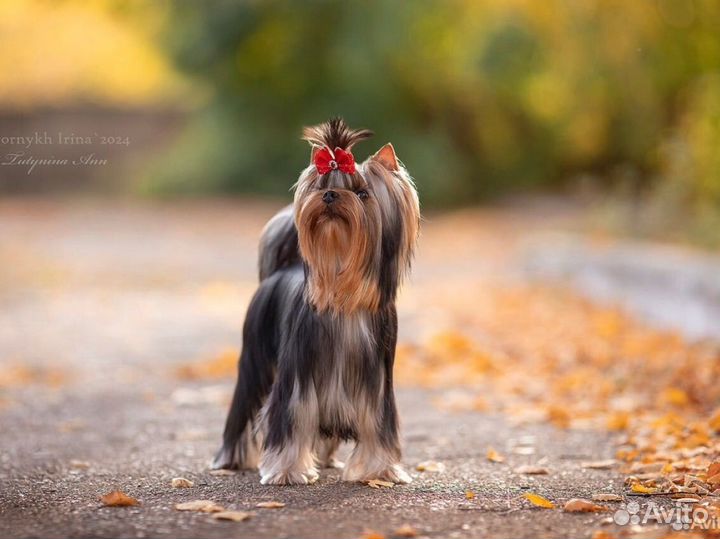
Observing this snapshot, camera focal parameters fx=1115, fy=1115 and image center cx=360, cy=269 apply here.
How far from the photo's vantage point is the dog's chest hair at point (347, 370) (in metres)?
5.07

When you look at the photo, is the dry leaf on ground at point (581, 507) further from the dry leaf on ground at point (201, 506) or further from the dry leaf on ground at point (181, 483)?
the dry leaf on ground at point (181, 483)

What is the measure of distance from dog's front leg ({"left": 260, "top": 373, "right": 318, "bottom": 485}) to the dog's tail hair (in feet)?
2.39

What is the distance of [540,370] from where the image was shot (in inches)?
369

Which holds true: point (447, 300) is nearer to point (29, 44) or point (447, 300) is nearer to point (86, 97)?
point (86, 97)

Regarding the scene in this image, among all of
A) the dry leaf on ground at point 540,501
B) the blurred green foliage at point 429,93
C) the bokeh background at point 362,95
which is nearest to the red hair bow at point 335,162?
the dry leaf on ground at point 540,501

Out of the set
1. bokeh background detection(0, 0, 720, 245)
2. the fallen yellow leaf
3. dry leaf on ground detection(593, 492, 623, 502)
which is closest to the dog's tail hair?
the fallen yellow leaf

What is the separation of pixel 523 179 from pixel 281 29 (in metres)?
7.19

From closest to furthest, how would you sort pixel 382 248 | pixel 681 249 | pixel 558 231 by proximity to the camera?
1. pixel 382 248
2. pixel 681 249
3. pixel 558 231

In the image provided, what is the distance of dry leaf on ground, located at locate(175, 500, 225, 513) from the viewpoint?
4727 mm

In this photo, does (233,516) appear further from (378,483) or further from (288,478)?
(378,483)

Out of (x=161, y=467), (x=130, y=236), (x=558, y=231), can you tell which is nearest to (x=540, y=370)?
(x=161, y=467)

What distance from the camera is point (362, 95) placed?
2689 centimetres

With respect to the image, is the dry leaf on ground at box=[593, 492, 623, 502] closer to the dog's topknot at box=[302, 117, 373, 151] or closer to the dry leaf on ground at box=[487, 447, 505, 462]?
the dry leaf on ground at box=[487, 447, 505, 462]

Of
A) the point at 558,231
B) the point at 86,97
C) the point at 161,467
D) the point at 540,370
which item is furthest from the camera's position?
the point at 86,97
